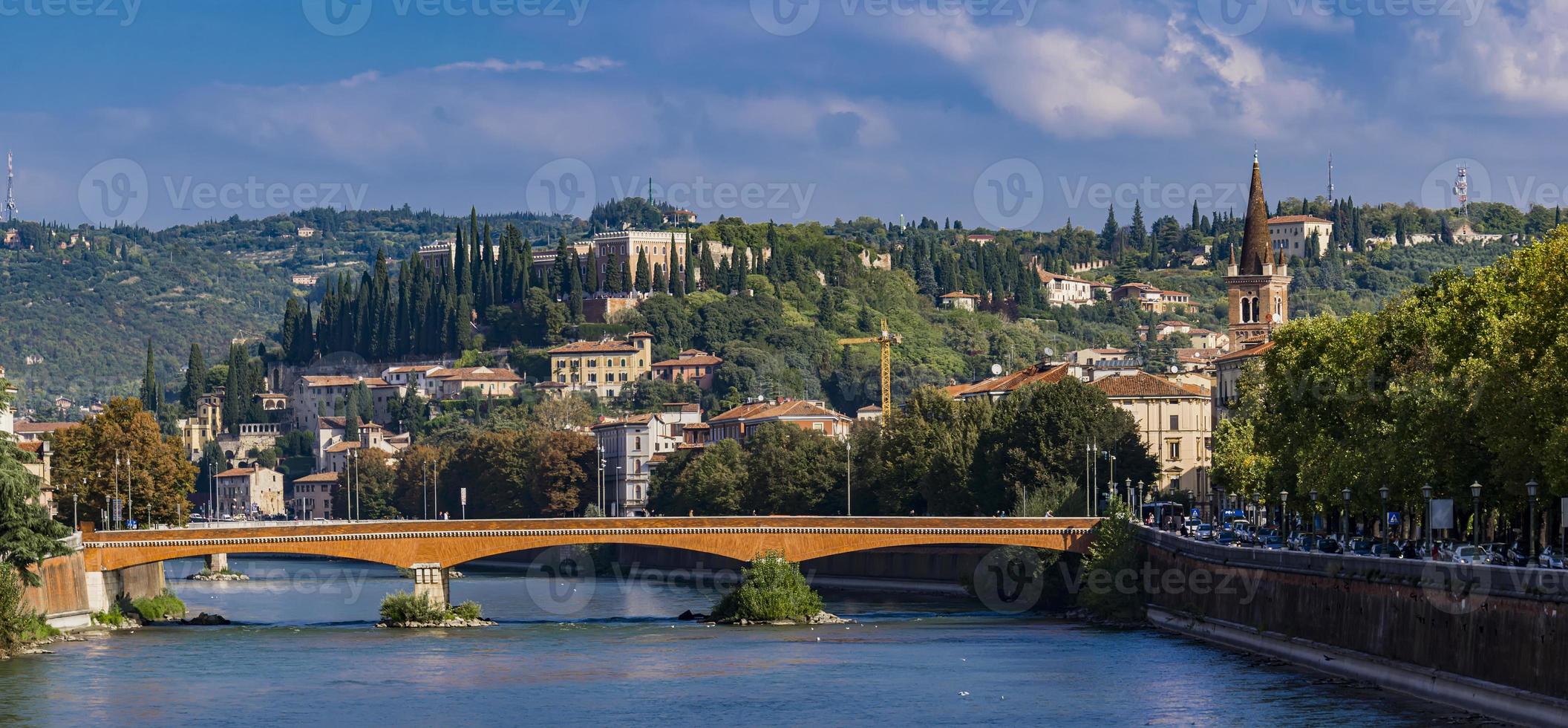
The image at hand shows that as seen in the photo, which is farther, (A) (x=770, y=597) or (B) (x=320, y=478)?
(B) (x=320, y=478)

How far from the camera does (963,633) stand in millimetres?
64625

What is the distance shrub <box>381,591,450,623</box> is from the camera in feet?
228

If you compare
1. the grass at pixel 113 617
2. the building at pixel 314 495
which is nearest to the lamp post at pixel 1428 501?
the grass at pixel 113 617

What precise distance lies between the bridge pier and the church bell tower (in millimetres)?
55707

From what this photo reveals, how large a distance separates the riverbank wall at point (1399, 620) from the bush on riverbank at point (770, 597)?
12.1 metres

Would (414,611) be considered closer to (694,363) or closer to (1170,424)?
(1170,424)

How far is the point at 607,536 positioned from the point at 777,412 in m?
71.9

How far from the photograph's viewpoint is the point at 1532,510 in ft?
145

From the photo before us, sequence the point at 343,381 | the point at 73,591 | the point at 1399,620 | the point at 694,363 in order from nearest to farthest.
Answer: the point at 1399,620 < the point at 73,591 < the point at 694,363 < the point at 343,381

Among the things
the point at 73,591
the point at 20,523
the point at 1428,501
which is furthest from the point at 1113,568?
the point at 20,523

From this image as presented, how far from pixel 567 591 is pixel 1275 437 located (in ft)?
120

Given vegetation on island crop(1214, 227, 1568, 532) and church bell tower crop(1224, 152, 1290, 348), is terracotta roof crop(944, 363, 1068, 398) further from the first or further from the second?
vegetation on island crop(1214, 227, 1568, 532)

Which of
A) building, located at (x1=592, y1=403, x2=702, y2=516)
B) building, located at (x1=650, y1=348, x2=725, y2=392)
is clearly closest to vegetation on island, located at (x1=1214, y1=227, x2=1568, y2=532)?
building, located at (x1=592, y1=403, x2=702, y2=516)

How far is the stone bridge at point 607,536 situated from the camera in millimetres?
70625
